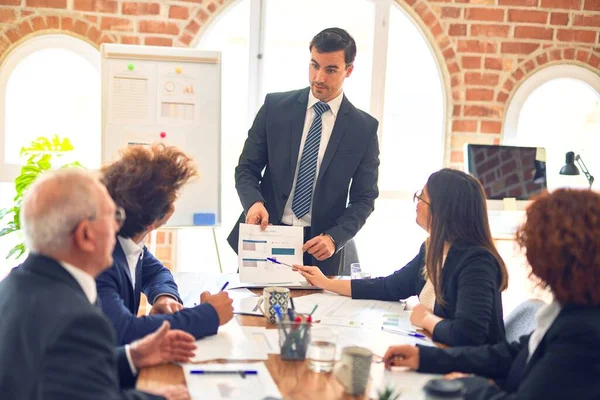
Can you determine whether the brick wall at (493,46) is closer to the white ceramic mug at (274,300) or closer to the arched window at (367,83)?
the arched window at (367,83)

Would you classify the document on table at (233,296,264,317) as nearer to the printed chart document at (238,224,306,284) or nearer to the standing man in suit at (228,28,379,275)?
the printed chart document at (238,224,306,284)

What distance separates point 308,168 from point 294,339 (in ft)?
4.25

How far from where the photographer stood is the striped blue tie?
287cm

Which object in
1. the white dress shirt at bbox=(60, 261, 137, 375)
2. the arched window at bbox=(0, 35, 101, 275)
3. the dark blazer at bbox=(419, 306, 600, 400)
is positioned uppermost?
the arched window at bbox=(0, 35, 101, 275)

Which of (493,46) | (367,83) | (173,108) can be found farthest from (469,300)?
(493,46)

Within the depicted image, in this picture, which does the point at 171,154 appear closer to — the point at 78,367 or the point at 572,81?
the point at 78,367

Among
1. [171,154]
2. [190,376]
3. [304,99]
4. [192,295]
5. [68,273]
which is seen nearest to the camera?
[68,273]

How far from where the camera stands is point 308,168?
9.54 feet

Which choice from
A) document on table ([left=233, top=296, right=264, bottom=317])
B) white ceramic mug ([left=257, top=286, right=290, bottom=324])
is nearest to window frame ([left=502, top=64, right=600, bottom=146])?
document on table ([left=233, top=296, right=264, bottom=317])

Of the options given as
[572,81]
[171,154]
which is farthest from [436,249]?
[572,81]

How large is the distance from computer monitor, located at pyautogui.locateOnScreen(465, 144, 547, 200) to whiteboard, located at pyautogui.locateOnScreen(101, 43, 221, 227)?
1.61 meters

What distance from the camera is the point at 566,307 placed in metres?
1.46

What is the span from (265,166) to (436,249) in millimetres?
1169

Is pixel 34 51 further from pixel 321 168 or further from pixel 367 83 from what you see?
pixel 321 168
